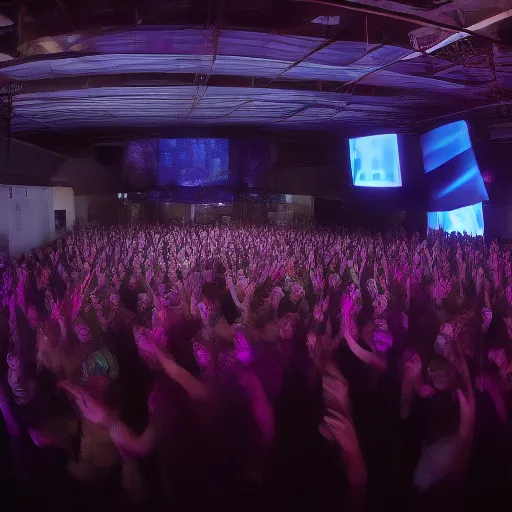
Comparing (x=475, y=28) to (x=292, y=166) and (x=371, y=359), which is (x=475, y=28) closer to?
(x=371, y=359)

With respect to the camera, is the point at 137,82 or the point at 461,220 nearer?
the point at 137,82

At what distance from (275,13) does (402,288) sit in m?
3.51

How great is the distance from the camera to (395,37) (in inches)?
199

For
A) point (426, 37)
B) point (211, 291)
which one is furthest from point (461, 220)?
point (426, 37)

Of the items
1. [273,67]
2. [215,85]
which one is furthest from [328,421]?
[215,85]

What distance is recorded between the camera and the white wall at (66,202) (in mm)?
15469

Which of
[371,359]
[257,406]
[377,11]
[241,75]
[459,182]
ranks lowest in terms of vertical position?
[257,406]

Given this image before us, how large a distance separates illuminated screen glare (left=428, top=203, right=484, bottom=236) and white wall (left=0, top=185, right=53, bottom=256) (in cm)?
1087

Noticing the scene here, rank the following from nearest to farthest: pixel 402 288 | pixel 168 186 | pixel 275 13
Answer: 1. pixel 275 13
2. pixel 402 288
3. pixel 168 186

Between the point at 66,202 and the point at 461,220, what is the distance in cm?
1155

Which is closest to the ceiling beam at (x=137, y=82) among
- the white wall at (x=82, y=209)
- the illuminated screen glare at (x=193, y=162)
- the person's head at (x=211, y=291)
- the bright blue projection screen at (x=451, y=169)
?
the person's head at (x=211, y=291)

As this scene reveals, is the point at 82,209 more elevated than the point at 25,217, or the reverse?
the point at 82,209

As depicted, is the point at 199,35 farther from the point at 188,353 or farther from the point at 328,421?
the point at 328,421

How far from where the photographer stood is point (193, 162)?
607 inches
